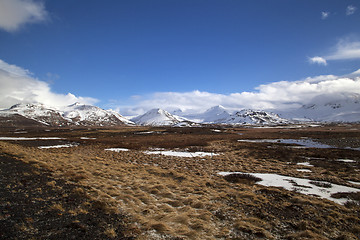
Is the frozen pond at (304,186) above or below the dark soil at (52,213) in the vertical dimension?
below

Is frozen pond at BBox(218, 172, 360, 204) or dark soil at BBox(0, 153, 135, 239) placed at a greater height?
dark soil at BBox(0, 153, 135, 239)

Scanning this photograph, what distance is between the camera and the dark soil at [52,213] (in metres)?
6.14

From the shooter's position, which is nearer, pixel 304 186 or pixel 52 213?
pixel 52 213

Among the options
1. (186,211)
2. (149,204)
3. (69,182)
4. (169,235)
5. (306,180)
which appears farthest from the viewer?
(306,180)

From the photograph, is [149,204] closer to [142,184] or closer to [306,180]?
[142,184]

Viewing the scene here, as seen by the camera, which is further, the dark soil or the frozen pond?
the frozen pond

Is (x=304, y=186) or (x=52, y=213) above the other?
(x=52, y=213)

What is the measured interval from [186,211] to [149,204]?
218 centimetres

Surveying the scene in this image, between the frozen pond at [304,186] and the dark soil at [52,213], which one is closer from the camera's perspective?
the dark soil at [52,213]

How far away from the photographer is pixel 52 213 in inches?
292

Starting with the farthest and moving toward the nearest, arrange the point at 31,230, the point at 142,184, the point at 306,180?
the point at 306,180 → the point at 142,184 → the point at 31,230

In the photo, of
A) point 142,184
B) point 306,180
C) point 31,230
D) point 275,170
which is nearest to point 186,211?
point 142,184

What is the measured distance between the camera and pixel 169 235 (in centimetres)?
667

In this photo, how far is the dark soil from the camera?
6145 mm
